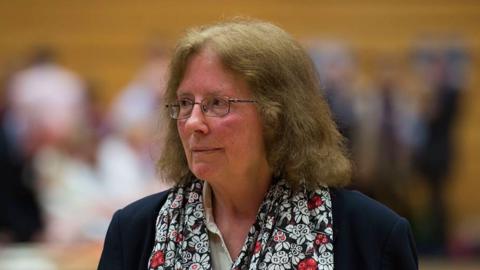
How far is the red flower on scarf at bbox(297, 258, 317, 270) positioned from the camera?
2281 mm

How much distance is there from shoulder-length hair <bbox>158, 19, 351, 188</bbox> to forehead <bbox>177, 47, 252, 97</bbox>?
14mm

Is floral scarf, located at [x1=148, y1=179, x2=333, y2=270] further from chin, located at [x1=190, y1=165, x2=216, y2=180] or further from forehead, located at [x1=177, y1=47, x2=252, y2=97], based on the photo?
forehead, located at [x1=177, y1=47, x2=252, y2=97]

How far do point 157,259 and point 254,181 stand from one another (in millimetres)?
304

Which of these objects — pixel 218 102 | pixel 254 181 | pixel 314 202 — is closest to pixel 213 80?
pixel 218 102

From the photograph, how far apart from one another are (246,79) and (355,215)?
1.38 ft

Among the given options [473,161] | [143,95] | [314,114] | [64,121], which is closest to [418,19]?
[473,161]

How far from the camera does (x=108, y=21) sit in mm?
10016

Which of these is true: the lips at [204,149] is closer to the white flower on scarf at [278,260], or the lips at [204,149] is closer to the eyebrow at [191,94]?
the eyebrow at [191,94]

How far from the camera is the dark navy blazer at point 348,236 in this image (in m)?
2.29

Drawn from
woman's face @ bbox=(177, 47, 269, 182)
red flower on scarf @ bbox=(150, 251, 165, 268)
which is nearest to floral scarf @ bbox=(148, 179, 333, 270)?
red flower on scarf @ bbox=(150, 251, 165, 268)

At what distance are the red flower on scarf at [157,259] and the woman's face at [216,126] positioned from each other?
22cm

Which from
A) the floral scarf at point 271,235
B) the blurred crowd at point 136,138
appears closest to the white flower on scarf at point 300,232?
the floral scarf at point 271,235

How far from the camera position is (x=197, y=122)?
7.48ft

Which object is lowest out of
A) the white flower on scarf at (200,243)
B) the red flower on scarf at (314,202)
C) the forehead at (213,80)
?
the white flower on scarf at (200,243)
